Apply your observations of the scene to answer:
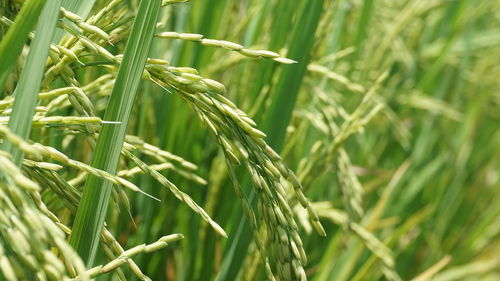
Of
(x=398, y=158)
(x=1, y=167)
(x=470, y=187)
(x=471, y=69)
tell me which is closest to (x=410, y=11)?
(x=398, y=158)

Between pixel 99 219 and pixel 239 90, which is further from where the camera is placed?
pixel 239 90

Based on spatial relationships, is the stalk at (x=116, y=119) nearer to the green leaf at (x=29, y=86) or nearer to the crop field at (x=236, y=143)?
the crop field at (x=236, y=143)

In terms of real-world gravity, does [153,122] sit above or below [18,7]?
below

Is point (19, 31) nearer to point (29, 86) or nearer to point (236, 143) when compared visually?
point (29, 86)

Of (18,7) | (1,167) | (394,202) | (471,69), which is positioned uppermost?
(471,69)

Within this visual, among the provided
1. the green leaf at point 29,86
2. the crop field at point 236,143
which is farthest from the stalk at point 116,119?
the green leaf at point 29,86

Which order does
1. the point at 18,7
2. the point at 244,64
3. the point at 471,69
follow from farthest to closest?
1. the point at 471,69
2. the point at 244,64
3. the point at 18,7

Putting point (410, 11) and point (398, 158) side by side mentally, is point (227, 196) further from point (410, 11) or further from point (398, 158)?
point (398, 158)

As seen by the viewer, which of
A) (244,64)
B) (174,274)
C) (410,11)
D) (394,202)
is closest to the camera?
(174,274)
